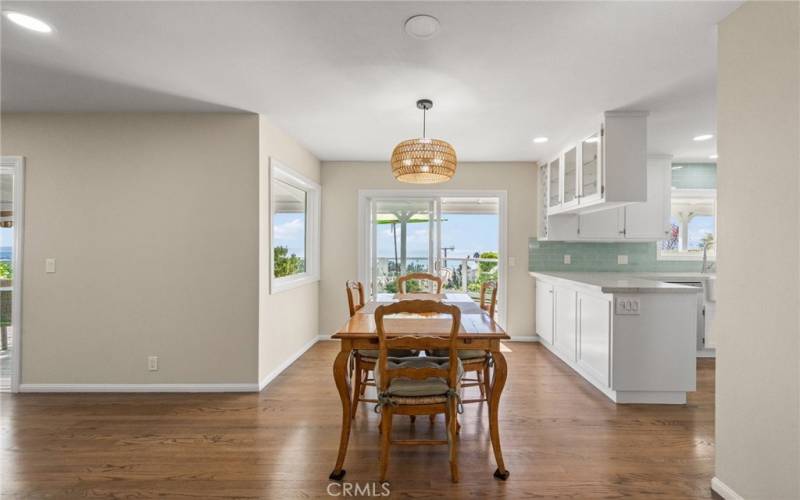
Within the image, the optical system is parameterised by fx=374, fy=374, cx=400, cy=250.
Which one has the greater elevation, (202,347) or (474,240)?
(474,240)

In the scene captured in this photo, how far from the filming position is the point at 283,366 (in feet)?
12.2

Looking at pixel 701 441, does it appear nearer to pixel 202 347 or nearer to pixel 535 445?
pixel 535 445

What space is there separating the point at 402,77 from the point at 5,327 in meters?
4.04

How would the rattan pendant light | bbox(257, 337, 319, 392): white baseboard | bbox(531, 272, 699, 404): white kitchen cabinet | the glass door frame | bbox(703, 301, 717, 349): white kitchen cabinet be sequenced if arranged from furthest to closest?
the glass door frame < bbox(703, 301, 717, 349): white kitchen cabinet < bbox(257, 337, 319, 392): white baseboard < bbox(531, 272, 699, 404): white kitchen cabinet < the rattan pendant light

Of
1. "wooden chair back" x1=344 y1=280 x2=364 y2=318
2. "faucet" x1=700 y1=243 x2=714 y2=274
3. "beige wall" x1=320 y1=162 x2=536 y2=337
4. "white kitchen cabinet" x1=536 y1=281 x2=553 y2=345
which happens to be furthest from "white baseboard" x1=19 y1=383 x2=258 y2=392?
"faucet" x1=700 y1=243 x2=714 y2=274

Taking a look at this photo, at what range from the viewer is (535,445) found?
230 cm

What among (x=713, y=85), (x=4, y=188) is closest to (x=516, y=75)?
(x=713, y=85)

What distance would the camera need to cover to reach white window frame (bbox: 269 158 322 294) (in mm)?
3428

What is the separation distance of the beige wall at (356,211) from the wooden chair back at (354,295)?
1.63 m

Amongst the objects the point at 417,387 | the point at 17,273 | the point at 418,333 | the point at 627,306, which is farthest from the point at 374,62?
the point at 17,273

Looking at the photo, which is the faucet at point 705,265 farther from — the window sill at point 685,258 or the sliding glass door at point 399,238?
the sliding glass door at point 399,238

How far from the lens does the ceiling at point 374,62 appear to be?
1802 millimetres

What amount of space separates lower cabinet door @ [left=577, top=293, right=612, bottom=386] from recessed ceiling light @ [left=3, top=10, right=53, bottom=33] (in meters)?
3.96

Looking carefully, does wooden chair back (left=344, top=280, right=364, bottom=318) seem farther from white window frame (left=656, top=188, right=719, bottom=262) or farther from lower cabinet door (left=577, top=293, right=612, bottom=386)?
white window frame (left=656, top=188, right=719, bottom=262)
